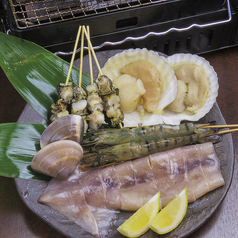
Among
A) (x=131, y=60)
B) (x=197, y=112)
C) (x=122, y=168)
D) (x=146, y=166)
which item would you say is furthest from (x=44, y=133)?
(x=197, y=112)

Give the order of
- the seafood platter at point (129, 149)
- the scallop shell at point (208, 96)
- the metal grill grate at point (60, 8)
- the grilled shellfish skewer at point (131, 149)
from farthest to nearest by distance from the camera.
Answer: the metal grill grate at point (60, 8) < the scallop shell at point (208, 96) < the grilled shellfish skewer at point (131, 149) < the seafood platter at point (129, 149)

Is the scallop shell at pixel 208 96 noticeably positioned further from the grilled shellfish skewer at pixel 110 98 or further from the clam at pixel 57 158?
the clam at pixel 57 158

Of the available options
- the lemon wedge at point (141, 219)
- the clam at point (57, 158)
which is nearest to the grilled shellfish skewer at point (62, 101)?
the clam at point (57, 158)

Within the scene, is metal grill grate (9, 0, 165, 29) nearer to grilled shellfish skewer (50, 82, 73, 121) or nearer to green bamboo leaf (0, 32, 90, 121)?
green bamboo leaf (0, 32, 90, 121)

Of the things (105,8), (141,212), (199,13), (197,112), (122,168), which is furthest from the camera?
(199,13)

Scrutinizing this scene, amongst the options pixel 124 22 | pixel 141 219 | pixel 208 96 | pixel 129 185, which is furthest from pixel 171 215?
pixel 124 22

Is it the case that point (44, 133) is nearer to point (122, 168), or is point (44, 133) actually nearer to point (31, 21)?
point (122, 168)
